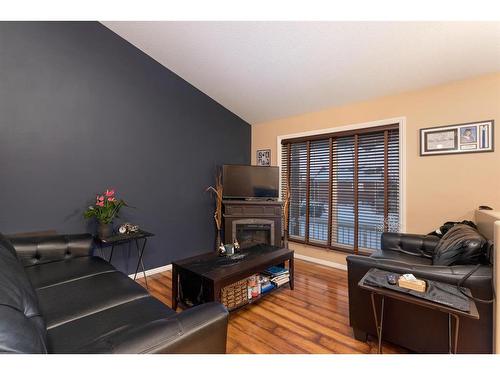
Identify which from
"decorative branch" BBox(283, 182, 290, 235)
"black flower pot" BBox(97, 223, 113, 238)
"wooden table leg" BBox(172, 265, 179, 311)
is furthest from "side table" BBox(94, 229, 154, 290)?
"decorative branch" BBox(283, 182, 290, 235)

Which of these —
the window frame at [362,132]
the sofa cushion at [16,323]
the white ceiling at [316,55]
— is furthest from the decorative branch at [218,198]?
the sofa cushion at [16,323]

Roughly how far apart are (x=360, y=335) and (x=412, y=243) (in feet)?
4.10

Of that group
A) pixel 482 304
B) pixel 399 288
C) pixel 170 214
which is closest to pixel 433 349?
pixel 482 304

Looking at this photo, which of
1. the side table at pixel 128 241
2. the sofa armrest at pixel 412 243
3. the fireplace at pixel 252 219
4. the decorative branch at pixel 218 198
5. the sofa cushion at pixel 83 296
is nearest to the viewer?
the sofa cushion at pixel 83 296

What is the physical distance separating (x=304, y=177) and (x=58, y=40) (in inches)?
138

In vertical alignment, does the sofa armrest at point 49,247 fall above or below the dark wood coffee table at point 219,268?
above

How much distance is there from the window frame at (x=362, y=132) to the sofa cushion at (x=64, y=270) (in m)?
2.82

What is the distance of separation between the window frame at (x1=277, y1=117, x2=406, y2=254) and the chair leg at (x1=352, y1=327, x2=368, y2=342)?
1598 millimetres

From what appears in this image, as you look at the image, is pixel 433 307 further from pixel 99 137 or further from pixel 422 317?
pixel 99 137

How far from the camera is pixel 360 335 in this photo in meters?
1.77

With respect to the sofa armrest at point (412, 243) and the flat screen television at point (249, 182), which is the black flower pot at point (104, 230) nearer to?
the flat screen television at point (249, 182)

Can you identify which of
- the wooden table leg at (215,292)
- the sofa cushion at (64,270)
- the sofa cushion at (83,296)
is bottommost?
the wooden table leg at (215,292)

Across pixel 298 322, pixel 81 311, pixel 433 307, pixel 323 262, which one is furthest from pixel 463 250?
pixel 81 311

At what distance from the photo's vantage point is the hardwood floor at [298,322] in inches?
67.4
